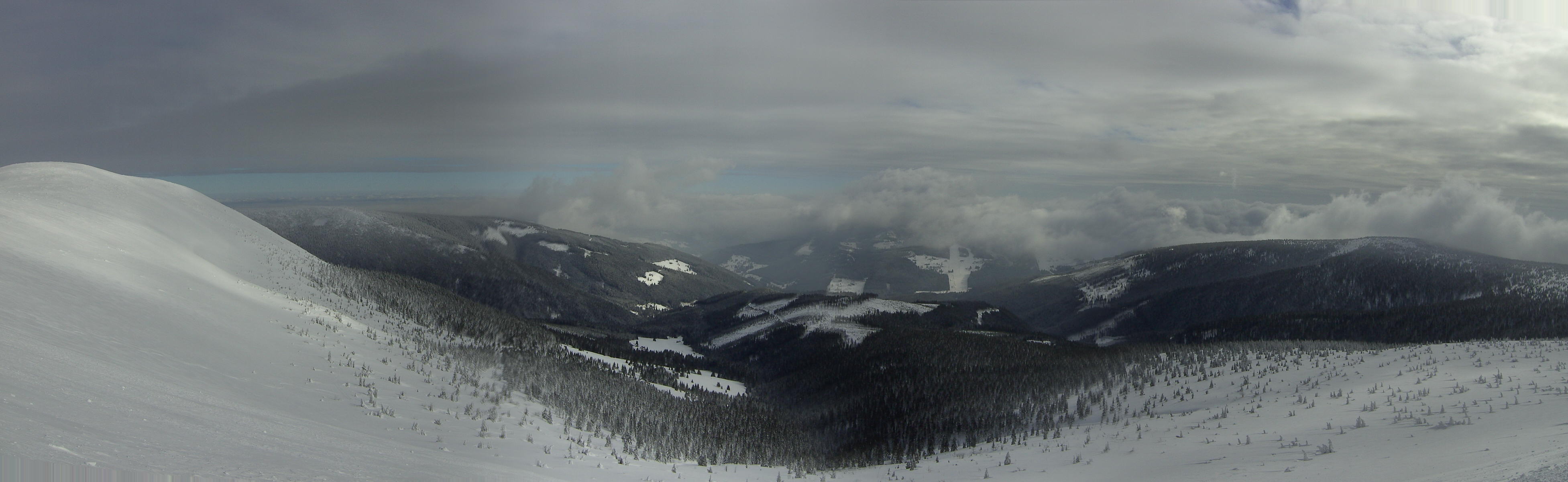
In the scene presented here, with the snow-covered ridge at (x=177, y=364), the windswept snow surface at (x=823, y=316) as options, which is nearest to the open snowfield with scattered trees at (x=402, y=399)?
the snow-covered ridge at (x=177, y=364)

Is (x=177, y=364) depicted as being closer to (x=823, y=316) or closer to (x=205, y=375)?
(x=205, y=375)

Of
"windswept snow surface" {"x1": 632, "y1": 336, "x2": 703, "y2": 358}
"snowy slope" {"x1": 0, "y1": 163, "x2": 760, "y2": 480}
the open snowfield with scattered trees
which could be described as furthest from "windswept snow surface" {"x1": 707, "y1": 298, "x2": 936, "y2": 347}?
"snowy slope" {"x1": 0, "y1": 163, "x2": 760, "y2": 480}

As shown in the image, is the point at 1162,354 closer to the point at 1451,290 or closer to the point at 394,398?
the point at 394,398

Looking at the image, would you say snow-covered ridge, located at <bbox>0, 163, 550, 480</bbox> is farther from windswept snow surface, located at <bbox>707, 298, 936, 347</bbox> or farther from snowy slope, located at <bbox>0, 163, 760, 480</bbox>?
windswept snow surface, located at <bbox>707, 298, 936, 347</bbox>

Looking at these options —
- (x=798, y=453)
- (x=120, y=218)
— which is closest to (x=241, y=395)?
(x=120, y=218)

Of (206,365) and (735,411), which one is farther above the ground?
(206,365)

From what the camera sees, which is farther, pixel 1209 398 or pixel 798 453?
pixel 798 453

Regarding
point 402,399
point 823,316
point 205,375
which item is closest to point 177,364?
point 205,375

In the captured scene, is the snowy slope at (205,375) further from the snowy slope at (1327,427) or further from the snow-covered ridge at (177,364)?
the snowy slope at (1327,427)
